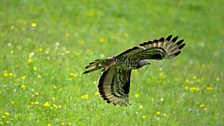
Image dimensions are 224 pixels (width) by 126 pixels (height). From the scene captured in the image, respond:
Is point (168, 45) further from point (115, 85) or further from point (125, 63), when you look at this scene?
point (115, 85)

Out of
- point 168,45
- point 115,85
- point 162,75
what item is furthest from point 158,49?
point 162,75

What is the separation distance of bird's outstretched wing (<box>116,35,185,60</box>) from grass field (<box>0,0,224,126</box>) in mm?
1765

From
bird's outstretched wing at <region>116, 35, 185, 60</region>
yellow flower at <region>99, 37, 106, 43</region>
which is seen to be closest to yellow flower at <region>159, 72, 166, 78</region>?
yellow flower at <region>99, 37, 106, 43</region>

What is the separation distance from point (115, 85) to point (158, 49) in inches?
60.0

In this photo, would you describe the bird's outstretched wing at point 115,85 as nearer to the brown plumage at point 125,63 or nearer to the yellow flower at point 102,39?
the brown plumage at point 125,63

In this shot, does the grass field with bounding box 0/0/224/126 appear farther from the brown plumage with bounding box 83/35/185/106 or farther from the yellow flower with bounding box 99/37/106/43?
the brown plumage with bounding box 83/35/185/106

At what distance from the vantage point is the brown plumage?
25.2ft

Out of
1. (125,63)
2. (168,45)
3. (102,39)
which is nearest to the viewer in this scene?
(168,45)

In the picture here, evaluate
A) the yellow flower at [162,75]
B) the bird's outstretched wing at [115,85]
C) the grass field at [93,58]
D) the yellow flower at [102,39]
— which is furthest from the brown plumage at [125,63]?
the yellow flower at [102,39]

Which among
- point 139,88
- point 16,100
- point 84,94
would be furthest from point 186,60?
point 16,100

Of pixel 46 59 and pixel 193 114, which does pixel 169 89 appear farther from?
pixel 46 59

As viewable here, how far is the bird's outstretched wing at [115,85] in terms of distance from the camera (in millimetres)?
8836

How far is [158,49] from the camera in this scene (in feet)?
25.5

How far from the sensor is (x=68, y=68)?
11.5m
